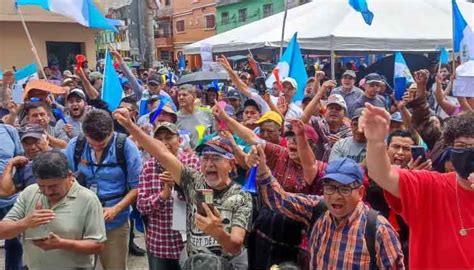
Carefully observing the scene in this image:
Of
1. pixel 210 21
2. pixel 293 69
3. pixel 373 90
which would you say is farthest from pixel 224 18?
pixel 373 90

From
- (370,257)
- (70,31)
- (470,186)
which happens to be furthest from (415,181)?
(70,31)

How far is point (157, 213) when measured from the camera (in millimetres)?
3688

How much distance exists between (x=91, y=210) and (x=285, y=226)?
1.11 meters

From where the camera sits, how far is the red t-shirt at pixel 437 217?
2.32 meters

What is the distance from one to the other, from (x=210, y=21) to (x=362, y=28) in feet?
117

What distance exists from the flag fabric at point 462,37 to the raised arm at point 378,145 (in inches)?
194

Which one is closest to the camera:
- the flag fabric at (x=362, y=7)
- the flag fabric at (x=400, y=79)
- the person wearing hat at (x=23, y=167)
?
the person wearing hat at (x=23, y=167)

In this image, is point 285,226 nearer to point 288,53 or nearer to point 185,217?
point 185,217

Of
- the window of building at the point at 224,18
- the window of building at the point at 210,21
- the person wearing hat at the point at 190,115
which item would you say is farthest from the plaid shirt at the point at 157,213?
the window of building at the point at 210,21

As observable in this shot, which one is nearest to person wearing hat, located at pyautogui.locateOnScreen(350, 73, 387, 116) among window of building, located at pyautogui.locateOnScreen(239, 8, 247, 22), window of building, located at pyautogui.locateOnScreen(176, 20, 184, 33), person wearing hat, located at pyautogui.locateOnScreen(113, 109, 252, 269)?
person wearing hat, located at pyautogui.locateOnScreen(113, 109, 252, 269)

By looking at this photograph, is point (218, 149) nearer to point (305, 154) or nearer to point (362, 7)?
point (305, 154)

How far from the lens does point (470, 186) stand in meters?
2.34

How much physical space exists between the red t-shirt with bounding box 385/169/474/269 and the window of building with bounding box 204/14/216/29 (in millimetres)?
42731

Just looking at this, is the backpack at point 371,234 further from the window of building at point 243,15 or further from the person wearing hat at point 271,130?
the window of building at point 243,15
